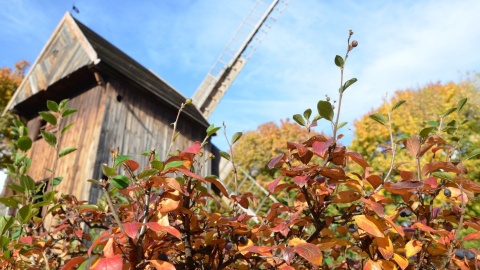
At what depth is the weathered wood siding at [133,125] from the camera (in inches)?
357

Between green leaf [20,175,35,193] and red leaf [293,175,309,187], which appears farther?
green leaf [20,175,35,193]

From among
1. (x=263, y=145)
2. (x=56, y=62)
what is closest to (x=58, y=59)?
(x=56, y=62)

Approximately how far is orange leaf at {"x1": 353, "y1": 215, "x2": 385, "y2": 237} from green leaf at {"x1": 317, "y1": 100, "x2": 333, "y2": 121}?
347mm

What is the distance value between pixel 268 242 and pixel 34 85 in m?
11.5

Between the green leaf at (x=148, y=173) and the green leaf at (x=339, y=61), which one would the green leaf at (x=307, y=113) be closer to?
the green leaf at (x=339, y=61)

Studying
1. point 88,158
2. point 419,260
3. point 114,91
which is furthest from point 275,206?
point 114,91

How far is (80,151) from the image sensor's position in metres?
8.88

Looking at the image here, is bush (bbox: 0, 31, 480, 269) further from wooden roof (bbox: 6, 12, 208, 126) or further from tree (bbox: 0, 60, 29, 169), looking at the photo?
tree (bbox: 0, 60, 29, 169)

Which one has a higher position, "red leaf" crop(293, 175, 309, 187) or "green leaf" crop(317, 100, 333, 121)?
"green leaf" crop(317, 100, 333, 121)

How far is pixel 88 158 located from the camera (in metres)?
8.49

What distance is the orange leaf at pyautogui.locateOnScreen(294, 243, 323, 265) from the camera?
1068 mm

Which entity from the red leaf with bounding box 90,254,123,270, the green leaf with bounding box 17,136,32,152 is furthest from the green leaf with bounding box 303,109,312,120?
the green leaf with bounding box 17,136,32,152

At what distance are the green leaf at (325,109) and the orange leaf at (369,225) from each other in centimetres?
35

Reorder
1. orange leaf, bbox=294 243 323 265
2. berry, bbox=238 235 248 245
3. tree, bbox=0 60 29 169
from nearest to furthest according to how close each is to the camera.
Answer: orange leaf, bbox=294 243 323 265 < berry, bbox=238 235 248 245 < tree, bbox=0 60 29 169
